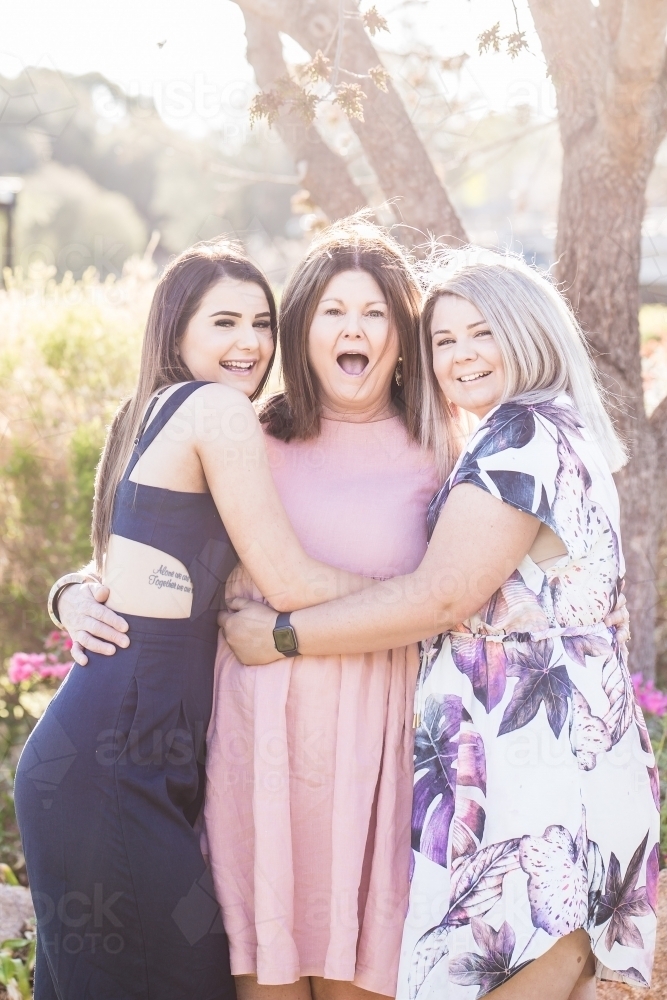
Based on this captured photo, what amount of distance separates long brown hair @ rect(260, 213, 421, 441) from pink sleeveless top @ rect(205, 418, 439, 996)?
0.51 meters

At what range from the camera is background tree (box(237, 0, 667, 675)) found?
3.21 metres

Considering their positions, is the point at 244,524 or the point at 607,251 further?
the point at 607,251

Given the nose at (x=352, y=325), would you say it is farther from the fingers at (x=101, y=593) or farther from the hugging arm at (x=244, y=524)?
the fingers at (x=101, y=593)

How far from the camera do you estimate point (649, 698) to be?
385 cm

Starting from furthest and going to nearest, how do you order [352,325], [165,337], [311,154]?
[311,154]
[352,325]
[165,337]

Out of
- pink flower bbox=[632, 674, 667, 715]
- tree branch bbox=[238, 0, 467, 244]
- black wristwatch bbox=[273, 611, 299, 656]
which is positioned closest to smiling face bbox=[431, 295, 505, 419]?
black wristwatch bbox=[273, 611, 299, 656]

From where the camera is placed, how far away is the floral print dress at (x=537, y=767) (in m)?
2.00

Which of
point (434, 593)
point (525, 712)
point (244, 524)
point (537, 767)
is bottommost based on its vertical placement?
point (537, 767)

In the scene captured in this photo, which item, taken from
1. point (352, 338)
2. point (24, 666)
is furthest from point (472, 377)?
point (24, 666)

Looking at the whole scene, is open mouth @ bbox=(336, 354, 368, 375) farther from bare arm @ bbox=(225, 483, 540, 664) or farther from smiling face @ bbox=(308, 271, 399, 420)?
bare arm @ bbox=(225, 483, 540, 664)

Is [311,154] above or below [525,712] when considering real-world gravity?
above

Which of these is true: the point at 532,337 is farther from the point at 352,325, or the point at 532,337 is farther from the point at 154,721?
the point at 154,721

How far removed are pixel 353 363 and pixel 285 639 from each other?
801mm

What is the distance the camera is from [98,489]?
8.49 feet
